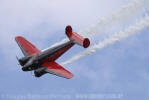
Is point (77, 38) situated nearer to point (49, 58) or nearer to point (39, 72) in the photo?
point (49, 58)

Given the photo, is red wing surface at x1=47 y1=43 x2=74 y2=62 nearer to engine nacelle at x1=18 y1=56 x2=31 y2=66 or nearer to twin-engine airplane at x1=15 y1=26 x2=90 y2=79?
twin-engine airplane at x1=15 y1=26 x2=90 y2=79

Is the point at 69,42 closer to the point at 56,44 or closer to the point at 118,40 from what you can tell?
the point at 56,44

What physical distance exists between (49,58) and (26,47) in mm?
4870

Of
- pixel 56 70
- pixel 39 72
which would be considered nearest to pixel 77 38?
pixel 56 70

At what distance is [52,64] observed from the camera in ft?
192

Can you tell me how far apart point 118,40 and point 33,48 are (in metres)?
11.8

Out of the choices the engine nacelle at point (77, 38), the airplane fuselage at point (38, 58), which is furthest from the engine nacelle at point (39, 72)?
the engine nacelle at point (77, 38)

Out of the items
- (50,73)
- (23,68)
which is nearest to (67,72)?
(50,73)

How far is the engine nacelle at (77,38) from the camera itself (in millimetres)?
57531

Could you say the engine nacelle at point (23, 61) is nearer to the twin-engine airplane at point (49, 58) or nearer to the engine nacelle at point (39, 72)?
the twin-engine airplane at point (49, 58)

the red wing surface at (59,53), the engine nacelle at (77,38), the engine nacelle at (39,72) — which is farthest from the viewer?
the red wing surface at (59,53)

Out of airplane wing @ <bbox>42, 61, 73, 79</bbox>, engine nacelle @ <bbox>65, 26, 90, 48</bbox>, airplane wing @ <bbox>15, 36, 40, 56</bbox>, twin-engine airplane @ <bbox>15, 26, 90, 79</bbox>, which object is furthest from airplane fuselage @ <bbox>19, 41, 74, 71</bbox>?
airplane wing @ <bbox>15, 36, 40, 56</bbox>

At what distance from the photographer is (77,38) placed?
58875 millimetres

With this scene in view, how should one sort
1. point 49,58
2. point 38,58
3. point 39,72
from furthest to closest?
1. point 49,58
2. point 38,58
3. point 39,72
